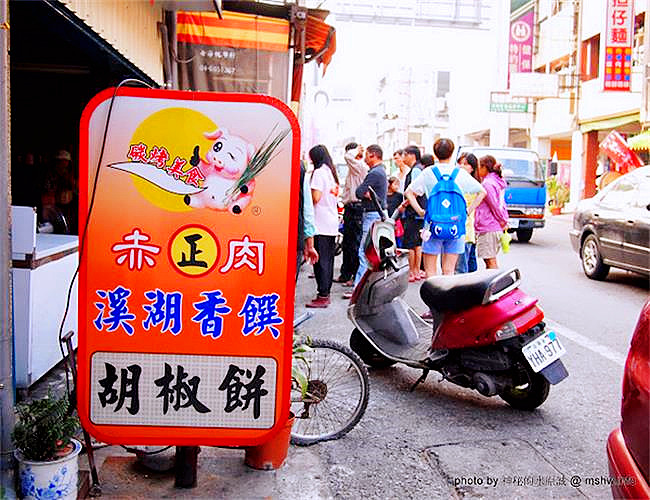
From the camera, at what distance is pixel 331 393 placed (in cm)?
422

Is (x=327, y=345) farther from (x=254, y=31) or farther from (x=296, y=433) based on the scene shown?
(x=254, y=31)

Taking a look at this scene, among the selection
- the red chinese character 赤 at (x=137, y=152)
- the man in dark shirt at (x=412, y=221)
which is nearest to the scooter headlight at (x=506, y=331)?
the red chinese character 赤 at (x=137, y=152)

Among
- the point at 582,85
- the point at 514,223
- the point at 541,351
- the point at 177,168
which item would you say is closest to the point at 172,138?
the point at 177,168

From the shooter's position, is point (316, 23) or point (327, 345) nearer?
point (327, 345)

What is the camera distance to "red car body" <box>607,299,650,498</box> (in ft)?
7.50

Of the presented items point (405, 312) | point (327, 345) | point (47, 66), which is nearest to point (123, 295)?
point (327, 345)

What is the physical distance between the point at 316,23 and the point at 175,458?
6.64 metres

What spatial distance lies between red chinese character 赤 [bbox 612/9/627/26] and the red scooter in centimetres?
1901

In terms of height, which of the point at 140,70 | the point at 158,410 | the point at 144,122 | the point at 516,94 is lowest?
the point at 158,410

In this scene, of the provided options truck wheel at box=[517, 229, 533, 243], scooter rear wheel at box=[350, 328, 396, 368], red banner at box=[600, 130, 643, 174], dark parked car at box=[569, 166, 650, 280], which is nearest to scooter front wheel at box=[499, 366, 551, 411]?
scooter rear wheel at box=[350, 328, 396, 368]

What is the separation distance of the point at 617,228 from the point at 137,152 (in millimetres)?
8270

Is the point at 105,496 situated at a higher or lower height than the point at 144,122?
lower

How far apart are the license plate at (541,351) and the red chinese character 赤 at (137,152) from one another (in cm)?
267

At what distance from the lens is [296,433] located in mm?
4090
